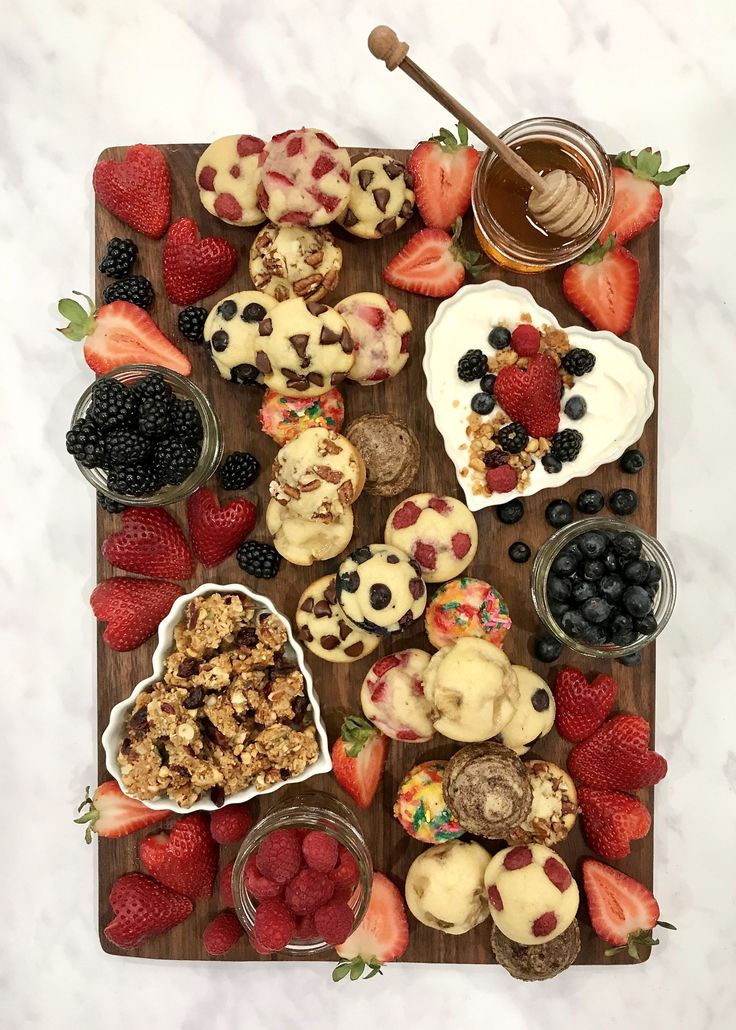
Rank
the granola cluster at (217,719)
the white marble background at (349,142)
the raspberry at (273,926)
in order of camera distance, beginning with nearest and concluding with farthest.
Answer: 1. the raspberry at (273,926)
2. the granola cluster at (217,719)
3. the white marble background at (349,142)

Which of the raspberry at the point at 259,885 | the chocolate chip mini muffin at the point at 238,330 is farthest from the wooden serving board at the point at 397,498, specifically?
the raspberry at the point at 259,885

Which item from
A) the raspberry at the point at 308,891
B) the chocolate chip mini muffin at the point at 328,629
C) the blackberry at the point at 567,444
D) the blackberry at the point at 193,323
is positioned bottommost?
the raspberry at the point at 308,891

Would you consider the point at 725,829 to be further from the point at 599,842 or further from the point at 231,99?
the point at 231,99

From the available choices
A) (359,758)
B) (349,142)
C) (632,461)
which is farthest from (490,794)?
(349,142)

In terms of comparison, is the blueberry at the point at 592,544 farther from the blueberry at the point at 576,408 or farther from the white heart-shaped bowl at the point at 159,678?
the white heart-shaped bowl at the point at 159,678

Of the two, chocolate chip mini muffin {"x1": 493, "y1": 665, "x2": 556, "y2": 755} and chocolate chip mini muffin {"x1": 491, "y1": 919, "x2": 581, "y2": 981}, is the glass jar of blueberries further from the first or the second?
chocolate chip mini muffin {"x1": 491, "y1": 919, "x2": 581, "y2": 981}
